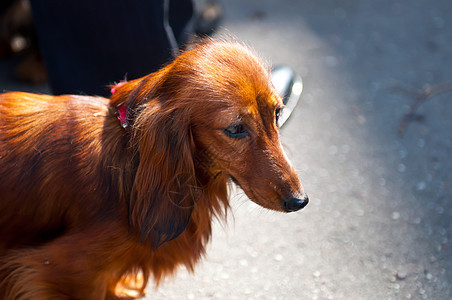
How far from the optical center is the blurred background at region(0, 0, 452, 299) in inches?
93.6

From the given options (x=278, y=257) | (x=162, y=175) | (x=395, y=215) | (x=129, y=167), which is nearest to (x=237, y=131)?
(x=162, y=175)

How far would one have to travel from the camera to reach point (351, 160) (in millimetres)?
3006

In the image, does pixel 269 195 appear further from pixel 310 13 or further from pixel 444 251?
pixel 310 13

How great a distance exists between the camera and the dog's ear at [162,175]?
1.71 metres

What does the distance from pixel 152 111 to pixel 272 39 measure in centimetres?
243

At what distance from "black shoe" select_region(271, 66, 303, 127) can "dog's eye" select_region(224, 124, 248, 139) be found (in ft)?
3.61

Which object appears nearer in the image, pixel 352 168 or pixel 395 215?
pixel 395 215

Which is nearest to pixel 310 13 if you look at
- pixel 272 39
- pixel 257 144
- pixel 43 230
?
pixel 272 39

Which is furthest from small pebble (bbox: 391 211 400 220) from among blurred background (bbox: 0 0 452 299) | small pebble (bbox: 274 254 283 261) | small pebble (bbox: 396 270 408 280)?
small pebble (bbox: 274 254 283 261)

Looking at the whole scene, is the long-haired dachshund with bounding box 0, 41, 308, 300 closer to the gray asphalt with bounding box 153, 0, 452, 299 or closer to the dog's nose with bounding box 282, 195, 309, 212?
the dog's nose with bounding box 282, 195, 309, 212

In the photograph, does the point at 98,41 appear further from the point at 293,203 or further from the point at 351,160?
the point at 351,160

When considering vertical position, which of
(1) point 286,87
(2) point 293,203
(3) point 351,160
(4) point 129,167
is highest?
(4) point 129,167

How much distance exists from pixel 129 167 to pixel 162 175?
0.48 ft

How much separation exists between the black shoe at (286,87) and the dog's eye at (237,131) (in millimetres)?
1102
